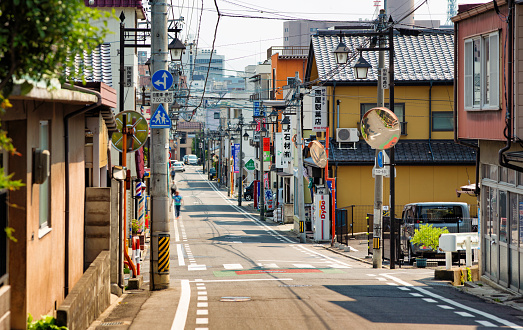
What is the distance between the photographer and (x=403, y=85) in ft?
125

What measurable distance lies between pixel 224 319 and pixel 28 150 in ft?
17.0

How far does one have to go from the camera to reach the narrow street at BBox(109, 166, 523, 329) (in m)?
11.7

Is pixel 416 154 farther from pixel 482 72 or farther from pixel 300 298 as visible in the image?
pixel 300 298

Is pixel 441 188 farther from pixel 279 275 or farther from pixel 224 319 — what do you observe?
pixel 224 319

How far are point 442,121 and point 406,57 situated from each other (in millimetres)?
4517

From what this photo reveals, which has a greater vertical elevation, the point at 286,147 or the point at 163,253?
the point at 286,147

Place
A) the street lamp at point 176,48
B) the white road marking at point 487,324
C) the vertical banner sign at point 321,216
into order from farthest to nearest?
1. the vertical banner sign at point 321,216
2. the street lamp at point 176,48
3. the white road marking at point 487,324

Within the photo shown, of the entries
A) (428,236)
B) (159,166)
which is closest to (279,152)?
(428,236)

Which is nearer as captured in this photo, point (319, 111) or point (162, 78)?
point (162, 78)

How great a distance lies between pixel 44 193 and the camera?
988cm

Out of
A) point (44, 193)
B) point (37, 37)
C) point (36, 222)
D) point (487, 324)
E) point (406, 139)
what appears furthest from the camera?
point (406, 139)

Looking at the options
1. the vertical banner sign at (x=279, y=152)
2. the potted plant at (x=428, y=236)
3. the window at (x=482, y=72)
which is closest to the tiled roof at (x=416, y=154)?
the vertical banner sign at (x=279, y=152)

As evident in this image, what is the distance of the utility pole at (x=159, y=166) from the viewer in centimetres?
1619

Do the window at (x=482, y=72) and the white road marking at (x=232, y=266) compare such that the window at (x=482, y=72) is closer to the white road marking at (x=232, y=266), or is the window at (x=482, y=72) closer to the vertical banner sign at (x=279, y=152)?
the white road marking at (x=232, y=266)
